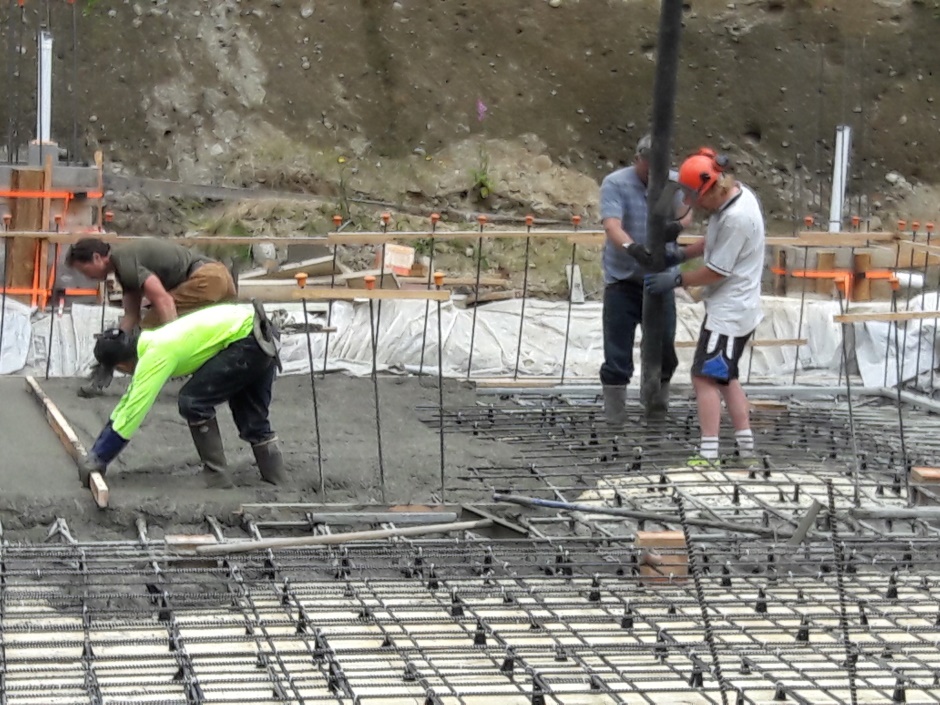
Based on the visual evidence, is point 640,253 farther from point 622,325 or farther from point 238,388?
point 238,388

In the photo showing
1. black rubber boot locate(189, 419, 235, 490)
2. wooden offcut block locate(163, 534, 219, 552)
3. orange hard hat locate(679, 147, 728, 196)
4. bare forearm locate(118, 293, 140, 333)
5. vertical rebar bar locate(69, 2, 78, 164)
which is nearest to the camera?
wooden offcut block locate(163, 534, 219, 552)

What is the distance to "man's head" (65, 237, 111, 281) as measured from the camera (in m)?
6.08

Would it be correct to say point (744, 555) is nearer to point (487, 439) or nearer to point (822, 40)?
point (487, 439)

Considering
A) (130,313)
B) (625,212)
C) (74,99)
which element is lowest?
(130,313)

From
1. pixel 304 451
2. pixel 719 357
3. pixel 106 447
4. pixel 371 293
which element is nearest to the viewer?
pixel 106 447

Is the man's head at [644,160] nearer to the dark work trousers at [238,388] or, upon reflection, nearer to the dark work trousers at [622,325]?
the dark work trousers at [622,325]

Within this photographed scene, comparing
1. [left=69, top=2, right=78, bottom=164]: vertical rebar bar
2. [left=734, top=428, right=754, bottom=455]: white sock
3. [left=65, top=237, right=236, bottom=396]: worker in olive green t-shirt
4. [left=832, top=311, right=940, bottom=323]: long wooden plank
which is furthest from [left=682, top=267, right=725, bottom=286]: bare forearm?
[left=69, top=2, right=78, bottom=164]: vertical rebar bar

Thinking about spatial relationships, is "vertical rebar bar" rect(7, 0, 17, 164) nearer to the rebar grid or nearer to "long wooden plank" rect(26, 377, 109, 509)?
"long wooden plank" rect(26, 377, 109, 509)

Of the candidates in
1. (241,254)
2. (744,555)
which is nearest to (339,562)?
(744,555)

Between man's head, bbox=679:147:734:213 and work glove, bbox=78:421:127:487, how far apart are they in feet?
8.70

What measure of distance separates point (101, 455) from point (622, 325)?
9.50ft

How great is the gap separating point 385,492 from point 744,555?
5.28 feet

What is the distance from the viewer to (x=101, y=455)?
567cm

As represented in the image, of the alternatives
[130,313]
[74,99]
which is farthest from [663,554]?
[74,99]
